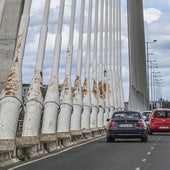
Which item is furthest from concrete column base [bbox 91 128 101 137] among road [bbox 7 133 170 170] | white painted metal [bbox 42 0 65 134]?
road [bbox 7 133 170 170]

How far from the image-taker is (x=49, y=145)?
23.9 metres

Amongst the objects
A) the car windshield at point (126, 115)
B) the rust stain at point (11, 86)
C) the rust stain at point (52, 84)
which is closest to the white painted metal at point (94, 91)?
the car windshield at point (126, 115)

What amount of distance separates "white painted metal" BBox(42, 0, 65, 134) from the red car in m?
17.2

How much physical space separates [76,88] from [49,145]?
12.5 metres

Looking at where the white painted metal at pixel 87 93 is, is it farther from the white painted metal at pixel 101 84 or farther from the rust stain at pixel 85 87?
the white painted metal at pixel 101 84

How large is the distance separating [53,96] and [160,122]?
18187mm

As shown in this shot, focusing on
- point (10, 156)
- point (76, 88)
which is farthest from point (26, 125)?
point (76, 88)

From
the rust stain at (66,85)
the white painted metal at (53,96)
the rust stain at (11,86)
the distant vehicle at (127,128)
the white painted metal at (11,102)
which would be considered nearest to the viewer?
the white painted metal at (11,102)

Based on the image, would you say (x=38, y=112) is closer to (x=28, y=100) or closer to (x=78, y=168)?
(x=28, y=100)

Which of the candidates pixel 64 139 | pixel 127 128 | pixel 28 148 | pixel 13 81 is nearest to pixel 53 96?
pixel 64 139

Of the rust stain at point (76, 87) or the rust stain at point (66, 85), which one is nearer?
the rust stain at point (66, 85)

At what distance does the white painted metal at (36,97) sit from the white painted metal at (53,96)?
8.39ft

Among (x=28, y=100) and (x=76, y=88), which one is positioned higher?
(x=76, y=88)

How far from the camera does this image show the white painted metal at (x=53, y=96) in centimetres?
2681
